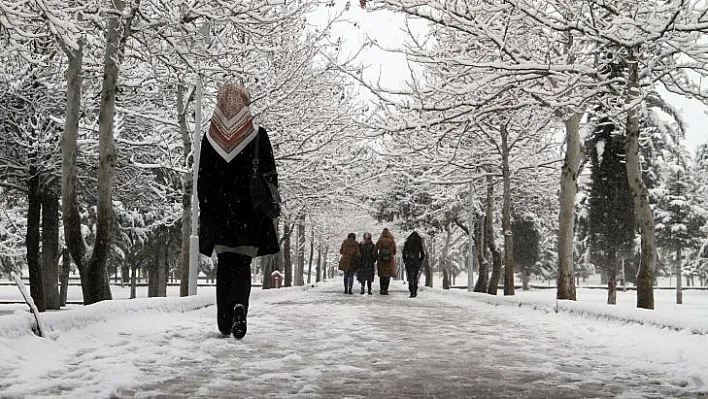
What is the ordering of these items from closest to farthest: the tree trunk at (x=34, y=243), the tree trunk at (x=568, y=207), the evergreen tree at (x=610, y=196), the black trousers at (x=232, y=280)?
the black trousers at (x=232, y=280) → the tree trunk at (x=568, y=207) → the tree trunk at (x=34, y=243) → the evergreen tree at (x=610, y=196)

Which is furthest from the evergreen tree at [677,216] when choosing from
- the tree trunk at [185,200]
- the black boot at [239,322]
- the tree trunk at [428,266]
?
the black boot at [239,322]

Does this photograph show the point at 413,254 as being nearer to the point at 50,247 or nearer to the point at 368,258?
the point at 368,258

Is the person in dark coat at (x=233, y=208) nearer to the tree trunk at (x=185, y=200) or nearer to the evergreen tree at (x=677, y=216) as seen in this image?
the tree trunk at (x=185, y=200)

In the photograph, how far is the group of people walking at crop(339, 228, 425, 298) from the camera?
1964cm

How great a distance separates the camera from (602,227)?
33.5 m

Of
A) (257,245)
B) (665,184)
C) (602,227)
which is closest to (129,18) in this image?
(257,245)

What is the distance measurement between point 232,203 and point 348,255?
15364 mm

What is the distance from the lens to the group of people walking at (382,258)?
19.6 m

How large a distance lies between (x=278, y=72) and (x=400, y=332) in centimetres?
1354

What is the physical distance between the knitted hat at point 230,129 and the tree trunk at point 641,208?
24.3ft

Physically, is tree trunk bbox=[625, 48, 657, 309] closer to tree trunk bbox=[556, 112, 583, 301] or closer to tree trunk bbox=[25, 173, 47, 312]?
tree trunk bbox=[556, 112, 583, 301]

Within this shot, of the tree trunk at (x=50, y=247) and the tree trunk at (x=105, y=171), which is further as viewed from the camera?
the tree trunk at (x=50, y=247)

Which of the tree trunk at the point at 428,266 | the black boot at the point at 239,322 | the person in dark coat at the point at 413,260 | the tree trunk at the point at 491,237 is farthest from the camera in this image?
the tree trunk at the point at 428,266

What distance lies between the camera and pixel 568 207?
1667 centimetres
